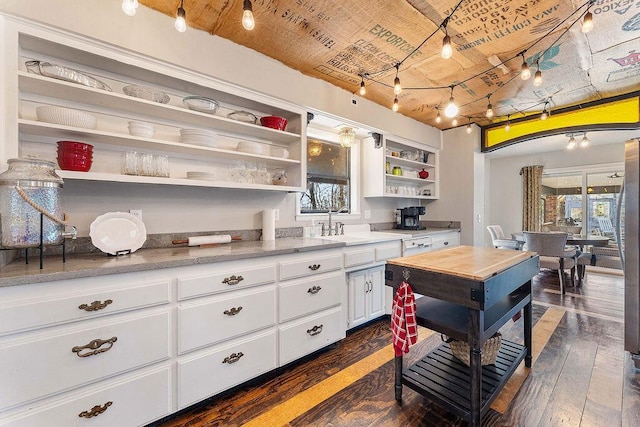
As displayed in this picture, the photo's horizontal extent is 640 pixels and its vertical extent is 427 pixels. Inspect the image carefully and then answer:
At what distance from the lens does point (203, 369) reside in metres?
1.67

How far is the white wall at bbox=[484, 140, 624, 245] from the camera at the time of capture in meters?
5.73

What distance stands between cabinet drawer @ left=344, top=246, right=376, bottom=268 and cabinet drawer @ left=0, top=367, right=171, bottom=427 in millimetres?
1562

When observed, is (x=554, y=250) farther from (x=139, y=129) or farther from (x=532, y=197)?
(x=139, y=129)

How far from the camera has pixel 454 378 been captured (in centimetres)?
180

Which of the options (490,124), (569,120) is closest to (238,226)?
(490,124)

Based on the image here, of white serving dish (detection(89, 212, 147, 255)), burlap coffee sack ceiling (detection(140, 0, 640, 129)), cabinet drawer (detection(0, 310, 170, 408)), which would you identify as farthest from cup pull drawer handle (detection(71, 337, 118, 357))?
burlap coffee sack ceiling (detection(140, 0, 640, 129))

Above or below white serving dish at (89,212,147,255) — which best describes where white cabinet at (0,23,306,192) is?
above

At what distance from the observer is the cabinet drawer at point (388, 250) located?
9.58 feet

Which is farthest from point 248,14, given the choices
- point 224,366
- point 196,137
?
point 224,366

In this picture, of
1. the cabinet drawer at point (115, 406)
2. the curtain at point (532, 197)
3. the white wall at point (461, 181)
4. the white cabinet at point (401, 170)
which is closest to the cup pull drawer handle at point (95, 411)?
the cabinet drawer at point (115, 406)

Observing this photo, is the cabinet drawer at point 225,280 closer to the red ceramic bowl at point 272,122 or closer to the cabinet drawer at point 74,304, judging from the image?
the cabinet drawer at point 74,304

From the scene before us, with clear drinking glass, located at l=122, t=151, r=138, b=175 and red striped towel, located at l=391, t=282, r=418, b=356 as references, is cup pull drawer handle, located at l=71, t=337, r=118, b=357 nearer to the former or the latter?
clear drinking glass, located at l=122, t=151, r=138, b=175

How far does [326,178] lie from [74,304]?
105 inches

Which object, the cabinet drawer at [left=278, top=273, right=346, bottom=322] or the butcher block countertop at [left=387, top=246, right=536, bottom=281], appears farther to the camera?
the cabinet drawer at [left=278, top=273, right=346, bottom=322]
